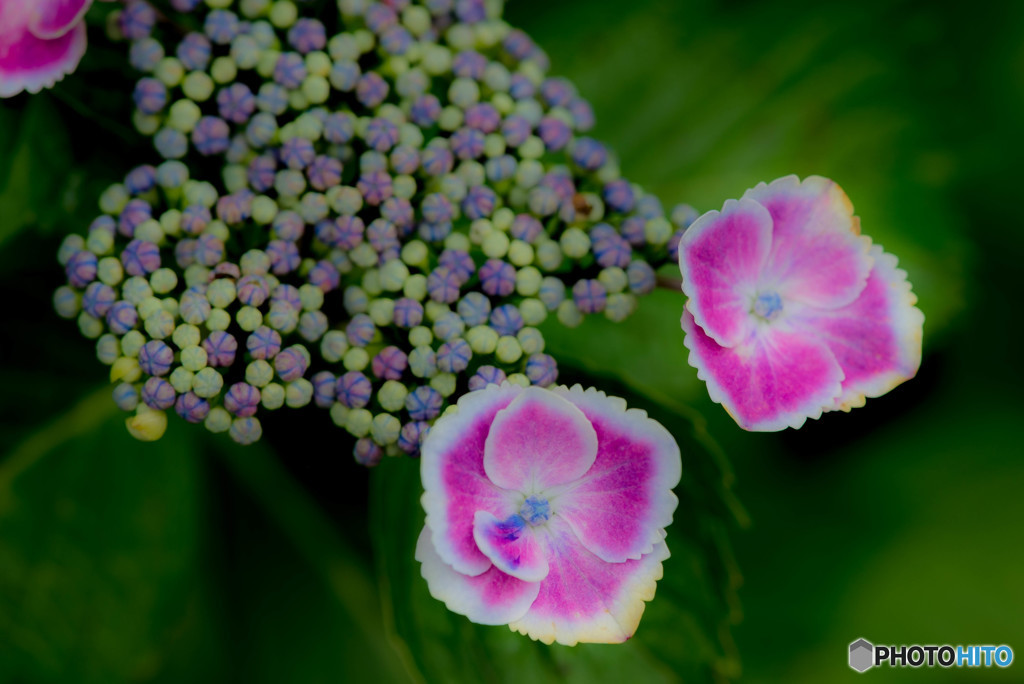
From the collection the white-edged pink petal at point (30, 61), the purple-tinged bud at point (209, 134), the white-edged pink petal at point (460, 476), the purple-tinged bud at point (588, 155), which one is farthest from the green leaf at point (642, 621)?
the white-edged pink petal at point (30, 61)

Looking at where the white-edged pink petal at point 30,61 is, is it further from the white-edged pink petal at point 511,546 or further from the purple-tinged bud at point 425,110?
the white-edged pink petal at point 511,546

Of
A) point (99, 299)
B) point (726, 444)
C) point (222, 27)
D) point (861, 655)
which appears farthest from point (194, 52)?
point (861, 655)

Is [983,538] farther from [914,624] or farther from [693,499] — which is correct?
[693,499]

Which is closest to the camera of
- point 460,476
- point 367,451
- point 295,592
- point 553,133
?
point 460,476

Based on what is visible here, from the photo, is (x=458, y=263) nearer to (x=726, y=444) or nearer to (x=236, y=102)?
(x=236, y=102)

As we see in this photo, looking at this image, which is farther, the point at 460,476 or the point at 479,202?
the point at 479,202

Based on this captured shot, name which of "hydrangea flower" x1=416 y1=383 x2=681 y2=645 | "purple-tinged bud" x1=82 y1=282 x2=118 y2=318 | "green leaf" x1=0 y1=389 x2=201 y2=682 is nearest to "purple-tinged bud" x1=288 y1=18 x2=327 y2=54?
"purple-tinged bud" x1=82 y1=282 x2=118 y2=318
